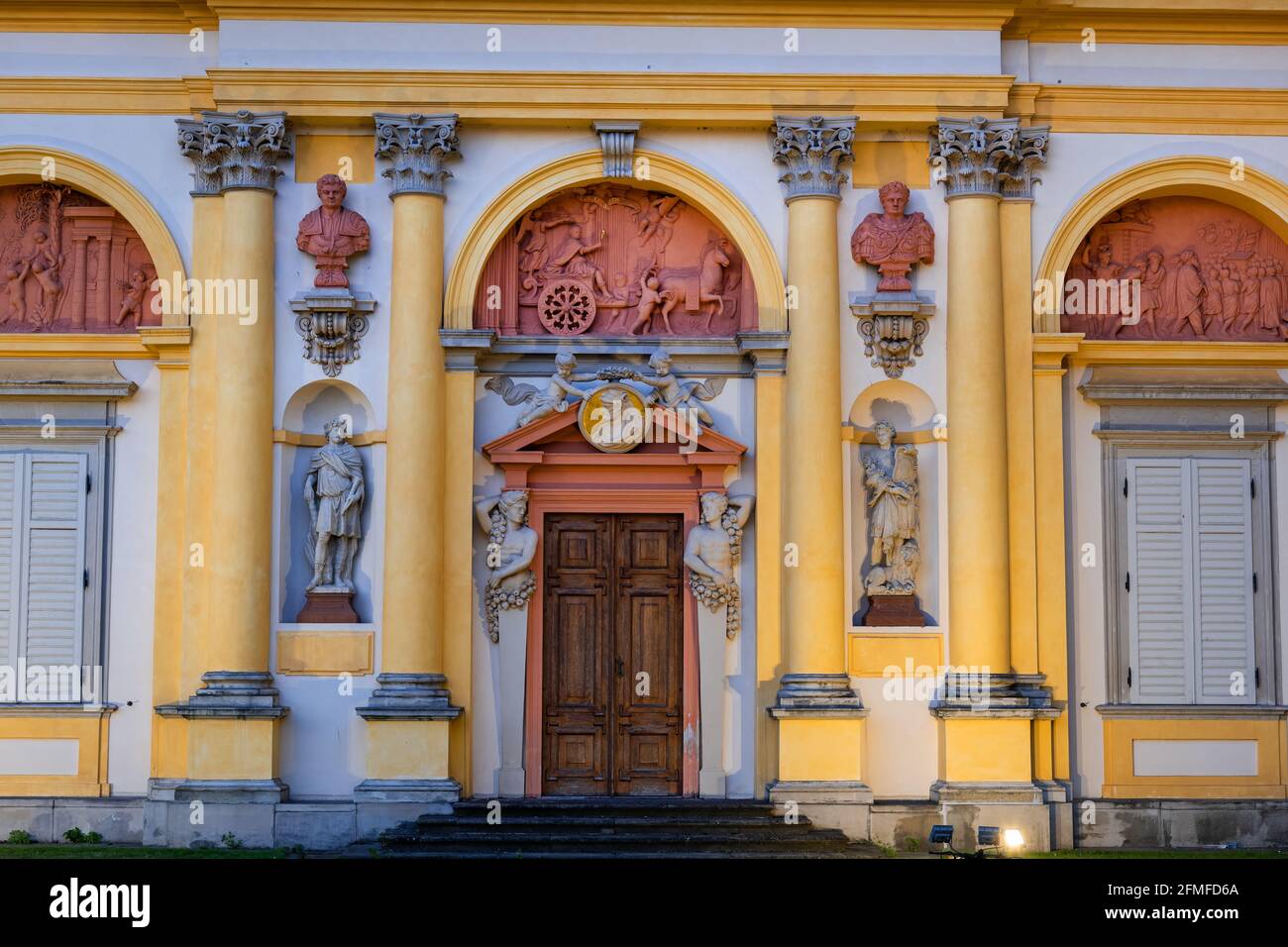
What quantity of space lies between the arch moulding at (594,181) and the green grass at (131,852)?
5118 mm

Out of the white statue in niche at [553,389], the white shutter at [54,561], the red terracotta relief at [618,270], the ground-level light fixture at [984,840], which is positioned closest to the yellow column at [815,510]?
the red terracotta relief at [618,270]

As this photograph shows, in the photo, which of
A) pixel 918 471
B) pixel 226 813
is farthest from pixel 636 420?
pixel 226 813

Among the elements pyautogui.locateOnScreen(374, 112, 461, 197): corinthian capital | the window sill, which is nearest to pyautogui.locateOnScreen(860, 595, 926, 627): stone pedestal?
the window sill

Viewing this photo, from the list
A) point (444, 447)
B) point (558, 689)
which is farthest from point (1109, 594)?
point (444, 447)

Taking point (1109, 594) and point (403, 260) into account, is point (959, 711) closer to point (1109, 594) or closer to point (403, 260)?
point (1109, 594)

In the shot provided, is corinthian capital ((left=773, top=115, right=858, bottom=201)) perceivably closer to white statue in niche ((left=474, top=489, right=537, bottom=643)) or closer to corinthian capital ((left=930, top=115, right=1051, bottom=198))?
corinthian capital ((left=930, top=115, right=1051, bottom=198))

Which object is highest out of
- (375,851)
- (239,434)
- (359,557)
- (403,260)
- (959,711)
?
(403,260)

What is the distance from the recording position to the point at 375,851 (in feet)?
54.5

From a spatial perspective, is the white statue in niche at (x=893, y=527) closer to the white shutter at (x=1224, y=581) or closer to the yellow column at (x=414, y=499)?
the white shutter at (x=1224, y=581)

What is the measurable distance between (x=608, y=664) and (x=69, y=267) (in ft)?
21.5

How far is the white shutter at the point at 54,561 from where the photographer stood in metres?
18.3

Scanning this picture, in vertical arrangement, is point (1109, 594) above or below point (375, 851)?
above

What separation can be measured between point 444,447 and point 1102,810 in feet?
23.3

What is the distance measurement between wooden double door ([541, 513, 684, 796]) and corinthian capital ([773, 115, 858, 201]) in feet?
12.1
